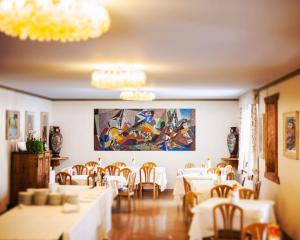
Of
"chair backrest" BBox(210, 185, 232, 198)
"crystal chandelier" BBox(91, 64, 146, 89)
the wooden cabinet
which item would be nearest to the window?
"chair backrest" BBox(210, 185, 232, 198)

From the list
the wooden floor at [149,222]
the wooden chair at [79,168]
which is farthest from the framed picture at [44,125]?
the wooden floor at [149,222]

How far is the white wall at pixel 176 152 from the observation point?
14648 mm

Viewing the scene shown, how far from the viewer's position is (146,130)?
14703mm

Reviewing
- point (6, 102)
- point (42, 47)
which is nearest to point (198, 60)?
point (42, 47)

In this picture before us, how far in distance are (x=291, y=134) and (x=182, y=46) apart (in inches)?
134

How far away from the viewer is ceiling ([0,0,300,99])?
390 centimetres

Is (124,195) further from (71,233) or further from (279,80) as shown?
(71,233)

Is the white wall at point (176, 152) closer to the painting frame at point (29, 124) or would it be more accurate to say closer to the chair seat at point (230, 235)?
the painting frame at point (29, 124)

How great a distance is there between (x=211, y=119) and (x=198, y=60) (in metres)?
8.27

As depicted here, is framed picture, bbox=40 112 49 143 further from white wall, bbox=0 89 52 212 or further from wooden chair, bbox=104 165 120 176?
wooden chair, bbox=104 165 120 176

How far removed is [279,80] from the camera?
888cm

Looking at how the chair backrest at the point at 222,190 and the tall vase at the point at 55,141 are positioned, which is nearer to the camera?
the chair backrest at the point at 222,190

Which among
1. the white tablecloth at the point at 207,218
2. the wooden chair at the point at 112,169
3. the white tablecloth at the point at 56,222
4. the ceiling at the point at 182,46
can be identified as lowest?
the white tablecloth at the point at 207,218

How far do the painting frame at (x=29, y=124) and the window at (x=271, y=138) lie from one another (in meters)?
6.30
